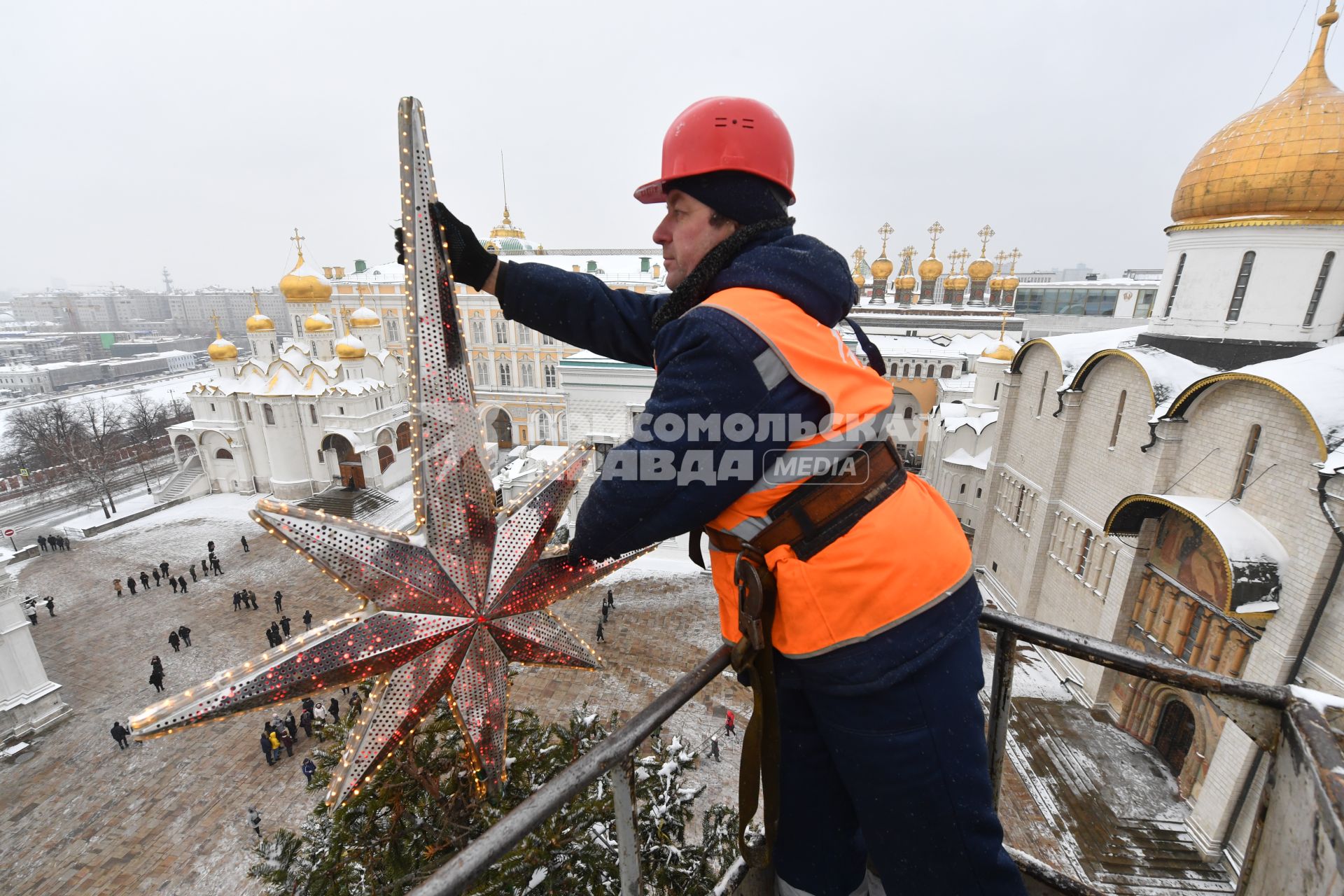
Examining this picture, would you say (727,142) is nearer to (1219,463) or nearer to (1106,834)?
(1219,463)

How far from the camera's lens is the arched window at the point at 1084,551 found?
557 inches

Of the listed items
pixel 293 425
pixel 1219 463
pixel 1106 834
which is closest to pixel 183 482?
pixel 293 425

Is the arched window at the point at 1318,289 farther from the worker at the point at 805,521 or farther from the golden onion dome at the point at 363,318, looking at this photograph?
the golden onion dome at the point at 363,318

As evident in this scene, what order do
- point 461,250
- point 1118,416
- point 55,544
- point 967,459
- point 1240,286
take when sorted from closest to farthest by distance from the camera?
point 461,250 < point 1240,286 < point 1118,416 < point 55,544 < point 967,459

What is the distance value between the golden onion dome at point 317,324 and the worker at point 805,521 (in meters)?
31.3

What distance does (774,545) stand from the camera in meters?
1.88

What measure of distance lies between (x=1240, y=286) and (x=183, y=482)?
40.6 meters

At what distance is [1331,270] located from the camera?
453 inches

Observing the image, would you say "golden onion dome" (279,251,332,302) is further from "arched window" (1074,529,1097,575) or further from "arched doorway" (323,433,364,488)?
"arched window" (1074,529,1097,575)

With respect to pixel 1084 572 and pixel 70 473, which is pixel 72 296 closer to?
pixel 70 473

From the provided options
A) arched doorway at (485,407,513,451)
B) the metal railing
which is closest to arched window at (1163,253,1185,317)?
the metal railing

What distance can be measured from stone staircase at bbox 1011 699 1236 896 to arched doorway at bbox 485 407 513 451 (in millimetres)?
29838

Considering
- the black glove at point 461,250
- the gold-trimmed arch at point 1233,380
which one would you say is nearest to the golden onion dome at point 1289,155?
the gold-trimmed arch at point 1233,380

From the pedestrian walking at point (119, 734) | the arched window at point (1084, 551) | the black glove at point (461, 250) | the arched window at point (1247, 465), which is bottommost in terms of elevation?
the pedestrian walking at point (119, 734)
